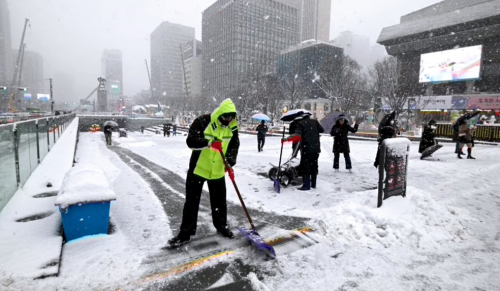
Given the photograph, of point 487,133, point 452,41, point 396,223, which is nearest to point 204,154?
point 396,223

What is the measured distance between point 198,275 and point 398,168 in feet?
13.2

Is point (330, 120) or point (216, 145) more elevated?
point (330, 120)

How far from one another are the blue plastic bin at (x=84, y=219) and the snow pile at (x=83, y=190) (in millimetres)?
115

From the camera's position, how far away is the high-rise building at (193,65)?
15825 centimetres

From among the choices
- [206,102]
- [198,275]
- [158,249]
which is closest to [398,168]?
[198,275]

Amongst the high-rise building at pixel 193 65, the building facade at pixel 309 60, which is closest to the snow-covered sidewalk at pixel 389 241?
the building facade at pixel 309 60

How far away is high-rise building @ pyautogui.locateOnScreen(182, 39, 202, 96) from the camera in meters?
158

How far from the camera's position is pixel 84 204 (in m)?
3.47

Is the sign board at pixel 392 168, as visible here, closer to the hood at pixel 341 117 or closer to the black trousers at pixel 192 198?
the black trousers at pixel 192 198

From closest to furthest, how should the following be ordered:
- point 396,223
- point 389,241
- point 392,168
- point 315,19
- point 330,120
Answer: point 389,241 < point 396,223 < point 392,168 < point 330,120 < point 315,19

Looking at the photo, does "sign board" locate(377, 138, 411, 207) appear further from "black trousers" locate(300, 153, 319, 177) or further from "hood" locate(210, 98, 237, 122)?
"hood" locate(210, 98, 237, 122)

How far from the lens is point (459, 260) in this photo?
3.50 metres

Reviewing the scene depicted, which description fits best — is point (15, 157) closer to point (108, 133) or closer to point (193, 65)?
point (108, 133)

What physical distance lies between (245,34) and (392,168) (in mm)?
122276
